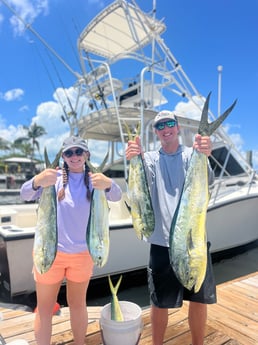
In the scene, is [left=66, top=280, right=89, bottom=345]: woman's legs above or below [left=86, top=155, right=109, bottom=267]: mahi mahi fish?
below

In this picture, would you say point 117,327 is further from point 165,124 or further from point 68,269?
point 165,124

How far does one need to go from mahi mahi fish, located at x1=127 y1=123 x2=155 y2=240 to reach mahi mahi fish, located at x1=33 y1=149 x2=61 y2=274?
1.50ft

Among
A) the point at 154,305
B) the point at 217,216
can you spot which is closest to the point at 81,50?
the point at 217,216

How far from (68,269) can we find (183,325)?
4.40ft

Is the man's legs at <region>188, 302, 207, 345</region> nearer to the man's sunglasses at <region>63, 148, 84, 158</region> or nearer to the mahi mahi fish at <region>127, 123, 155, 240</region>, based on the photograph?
the mahi mahi fish at <region>127, 123, 155, 240</region>

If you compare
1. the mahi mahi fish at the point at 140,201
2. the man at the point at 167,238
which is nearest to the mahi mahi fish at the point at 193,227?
the mahi mahi fish at the point at 140,201

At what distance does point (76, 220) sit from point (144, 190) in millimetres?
497

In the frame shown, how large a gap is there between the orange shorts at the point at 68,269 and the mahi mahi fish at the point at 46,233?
18 centimetres

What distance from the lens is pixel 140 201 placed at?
1646 millimetres

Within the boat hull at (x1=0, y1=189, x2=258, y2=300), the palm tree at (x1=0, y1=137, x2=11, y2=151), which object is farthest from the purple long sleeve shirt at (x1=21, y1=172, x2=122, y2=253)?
the palm tree at (x1=0, y1=137, x2=11, y2=151)

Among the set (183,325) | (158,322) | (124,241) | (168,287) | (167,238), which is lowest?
(183,325)

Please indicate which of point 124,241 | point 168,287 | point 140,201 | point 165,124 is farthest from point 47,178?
point 124,241

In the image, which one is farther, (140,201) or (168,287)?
(168,287)

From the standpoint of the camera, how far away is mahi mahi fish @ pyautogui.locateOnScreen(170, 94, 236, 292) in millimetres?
1453
